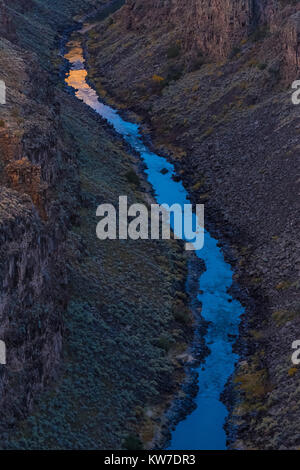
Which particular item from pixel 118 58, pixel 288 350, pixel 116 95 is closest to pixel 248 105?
pixel 116 95

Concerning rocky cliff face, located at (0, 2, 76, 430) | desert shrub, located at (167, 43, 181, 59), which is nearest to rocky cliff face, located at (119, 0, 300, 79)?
desert shrub, located at (167, 43, 181, 59)

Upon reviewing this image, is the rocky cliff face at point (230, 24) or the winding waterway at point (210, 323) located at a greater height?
the rocky cliff face at point (230, 24)

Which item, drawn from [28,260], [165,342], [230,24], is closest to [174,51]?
[230,24]

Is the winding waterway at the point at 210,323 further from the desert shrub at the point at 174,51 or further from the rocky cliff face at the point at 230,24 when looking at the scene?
the desert shrub at the point at 174,51

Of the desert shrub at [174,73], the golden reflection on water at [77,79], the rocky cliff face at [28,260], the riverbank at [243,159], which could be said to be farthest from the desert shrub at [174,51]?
the rocky cliff face at [28,260]

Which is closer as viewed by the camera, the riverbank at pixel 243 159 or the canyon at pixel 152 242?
the canyon at pixel 152 242

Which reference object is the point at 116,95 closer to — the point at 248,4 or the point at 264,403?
the point at 248,4

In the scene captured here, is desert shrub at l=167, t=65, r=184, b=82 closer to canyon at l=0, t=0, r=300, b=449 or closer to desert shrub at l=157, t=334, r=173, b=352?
canyon at l=0, t=0, r=300, b=449
